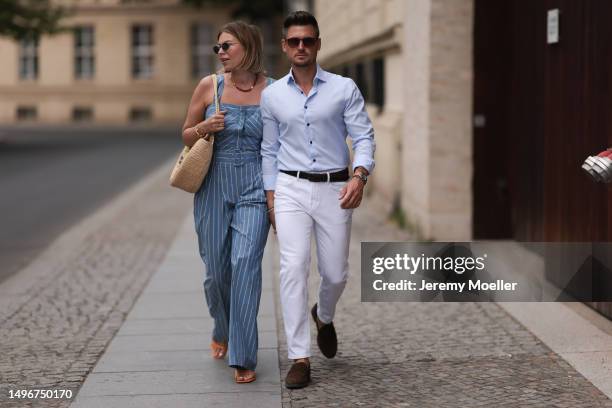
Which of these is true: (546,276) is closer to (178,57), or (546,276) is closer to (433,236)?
(433,236)

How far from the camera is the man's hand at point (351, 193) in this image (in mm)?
5152

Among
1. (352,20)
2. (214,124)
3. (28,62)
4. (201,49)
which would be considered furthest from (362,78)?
(28,62)

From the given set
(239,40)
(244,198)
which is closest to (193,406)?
(244,198)

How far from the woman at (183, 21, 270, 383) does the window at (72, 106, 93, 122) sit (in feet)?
146

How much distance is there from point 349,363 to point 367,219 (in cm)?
713

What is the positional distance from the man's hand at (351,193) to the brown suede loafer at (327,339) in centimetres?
78

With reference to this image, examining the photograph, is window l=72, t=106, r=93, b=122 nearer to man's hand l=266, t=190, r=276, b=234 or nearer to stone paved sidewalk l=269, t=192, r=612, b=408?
stone paved sidewalk l=269, t=192, r=612, b=408

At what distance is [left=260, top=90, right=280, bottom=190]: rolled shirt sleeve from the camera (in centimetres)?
532

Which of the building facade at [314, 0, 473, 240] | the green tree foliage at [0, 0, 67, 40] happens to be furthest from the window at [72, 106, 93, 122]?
the building facade at [314, 0, 473, 240]

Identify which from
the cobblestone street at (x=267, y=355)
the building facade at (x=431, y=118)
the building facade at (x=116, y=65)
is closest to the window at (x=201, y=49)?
the building facade at (x=116, y=65)

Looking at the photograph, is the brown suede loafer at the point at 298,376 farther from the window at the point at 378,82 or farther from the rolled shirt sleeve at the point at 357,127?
the window at the point at 378,82

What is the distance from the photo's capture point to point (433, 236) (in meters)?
10.3

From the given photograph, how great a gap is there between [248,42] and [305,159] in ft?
2.02

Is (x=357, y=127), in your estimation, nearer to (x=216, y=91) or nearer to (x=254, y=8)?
(x=216, y=91)
